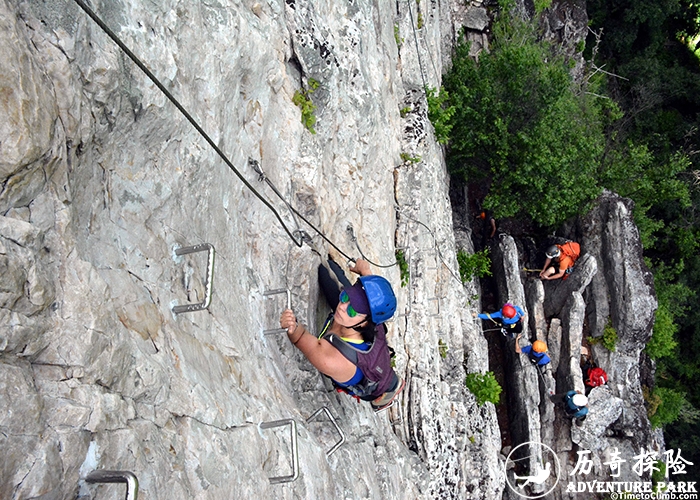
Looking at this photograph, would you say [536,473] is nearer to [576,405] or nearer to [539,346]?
[576,405]

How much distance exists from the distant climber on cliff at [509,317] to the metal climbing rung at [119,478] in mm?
12189

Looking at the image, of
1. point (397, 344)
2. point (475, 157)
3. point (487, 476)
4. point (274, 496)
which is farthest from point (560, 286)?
point (274, 496)

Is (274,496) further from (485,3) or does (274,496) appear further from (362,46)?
(485,3)

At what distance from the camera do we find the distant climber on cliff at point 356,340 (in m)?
4.91

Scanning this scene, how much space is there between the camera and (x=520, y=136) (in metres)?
13.5

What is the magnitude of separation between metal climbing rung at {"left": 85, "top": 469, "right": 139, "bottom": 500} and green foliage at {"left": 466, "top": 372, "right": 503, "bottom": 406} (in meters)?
10.2

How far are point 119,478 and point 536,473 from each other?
1441cm

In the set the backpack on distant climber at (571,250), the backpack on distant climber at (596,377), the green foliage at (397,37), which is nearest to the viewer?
the green foliage at (397,37)

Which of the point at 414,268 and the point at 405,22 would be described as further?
the point at 405,22

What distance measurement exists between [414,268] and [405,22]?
517cm

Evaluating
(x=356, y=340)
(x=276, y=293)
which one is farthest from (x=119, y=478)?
(x=356, y=340)

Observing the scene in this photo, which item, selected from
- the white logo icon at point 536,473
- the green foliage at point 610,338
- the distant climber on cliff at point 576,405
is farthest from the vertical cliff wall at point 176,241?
the green foliage at point 610,338

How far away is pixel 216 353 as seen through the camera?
159 inches

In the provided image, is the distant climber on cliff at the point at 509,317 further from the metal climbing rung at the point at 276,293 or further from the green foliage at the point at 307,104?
the metal climbing rung at the point at 276,293
